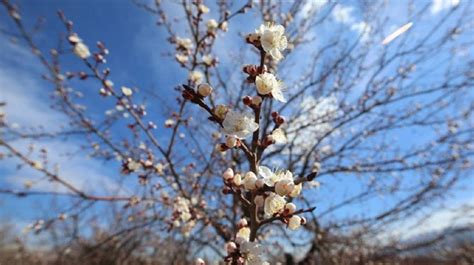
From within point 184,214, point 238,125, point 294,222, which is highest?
point 184,214

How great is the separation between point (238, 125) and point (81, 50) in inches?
103

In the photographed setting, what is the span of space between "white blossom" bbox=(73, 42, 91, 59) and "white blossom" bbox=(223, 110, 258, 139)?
2531 mm

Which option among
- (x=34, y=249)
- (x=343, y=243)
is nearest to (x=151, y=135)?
(x=343, y=243)

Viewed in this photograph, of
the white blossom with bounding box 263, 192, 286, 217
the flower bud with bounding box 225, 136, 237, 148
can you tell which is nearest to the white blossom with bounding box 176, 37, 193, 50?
the flower bud with bounding box 225, 136, 237, 148

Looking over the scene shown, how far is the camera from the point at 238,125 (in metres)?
1.33

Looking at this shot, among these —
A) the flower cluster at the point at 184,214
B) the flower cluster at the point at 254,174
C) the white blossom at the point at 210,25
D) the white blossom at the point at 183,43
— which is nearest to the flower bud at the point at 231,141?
the flower cluster at the point at 254,174

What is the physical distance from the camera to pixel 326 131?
521 centimetres

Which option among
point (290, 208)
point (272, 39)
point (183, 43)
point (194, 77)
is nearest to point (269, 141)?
point (290, 208)

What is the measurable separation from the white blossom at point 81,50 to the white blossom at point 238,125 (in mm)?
2531

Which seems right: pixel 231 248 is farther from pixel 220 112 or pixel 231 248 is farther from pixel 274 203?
pixel 220 112

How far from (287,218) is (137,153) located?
364cm

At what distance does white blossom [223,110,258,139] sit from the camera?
4.35ft

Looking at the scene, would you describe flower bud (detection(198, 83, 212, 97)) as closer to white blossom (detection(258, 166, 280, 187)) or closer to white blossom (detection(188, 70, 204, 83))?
white blossom (detection(258, 166, 280, 187))

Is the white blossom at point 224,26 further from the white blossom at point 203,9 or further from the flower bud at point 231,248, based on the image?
the flower bud at point 231,248
